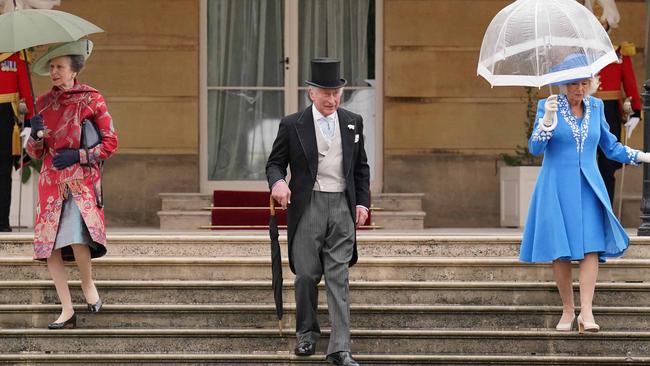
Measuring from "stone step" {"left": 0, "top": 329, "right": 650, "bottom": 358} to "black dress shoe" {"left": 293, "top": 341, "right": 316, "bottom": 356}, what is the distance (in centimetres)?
37

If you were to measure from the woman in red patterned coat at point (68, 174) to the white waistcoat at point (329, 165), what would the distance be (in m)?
1.37

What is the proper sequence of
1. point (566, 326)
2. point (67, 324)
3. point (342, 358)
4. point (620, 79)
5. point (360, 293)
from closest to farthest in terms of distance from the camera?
point (342, 358)
point (566, 326)
point (67, 324)
point (360, 293)
point (620, 79)

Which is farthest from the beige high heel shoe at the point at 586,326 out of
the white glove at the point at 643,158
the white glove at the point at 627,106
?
the white glove at the point at 627,106

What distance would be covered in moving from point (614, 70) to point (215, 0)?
3.90m

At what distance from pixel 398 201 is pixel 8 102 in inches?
152

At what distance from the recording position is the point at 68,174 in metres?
9.98

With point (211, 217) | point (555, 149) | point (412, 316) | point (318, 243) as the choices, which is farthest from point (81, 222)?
point (211, 217)

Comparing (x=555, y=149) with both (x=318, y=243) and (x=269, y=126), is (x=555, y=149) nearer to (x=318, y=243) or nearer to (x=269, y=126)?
(x=318, y=243)

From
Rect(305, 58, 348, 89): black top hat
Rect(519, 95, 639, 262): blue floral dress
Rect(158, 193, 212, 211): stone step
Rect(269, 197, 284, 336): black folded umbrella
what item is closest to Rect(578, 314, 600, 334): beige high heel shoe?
Rect(519, 95, 639, 262): blue floral dress

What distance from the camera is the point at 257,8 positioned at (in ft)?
48.8

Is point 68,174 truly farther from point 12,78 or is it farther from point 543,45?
point 543,45

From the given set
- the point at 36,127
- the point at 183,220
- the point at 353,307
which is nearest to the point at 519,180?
the point at 183,220

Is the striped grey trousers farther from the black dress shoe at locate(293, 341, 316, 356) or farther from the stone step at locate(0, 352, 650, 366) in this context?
the stone step at locate(0, 352, 650, 366)

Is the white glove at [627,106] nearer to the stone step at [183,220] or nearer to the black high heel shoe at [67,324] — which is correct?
the stone step at [183,220]
